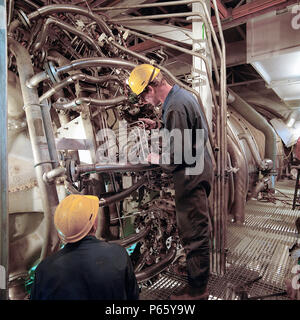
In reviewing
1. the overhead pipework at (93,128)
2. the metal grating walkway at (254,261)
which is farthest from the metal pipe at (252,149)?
the overhead pipework at (93,128)

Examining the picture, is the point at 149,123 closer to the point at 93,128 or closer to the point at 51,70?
the point at 93,128

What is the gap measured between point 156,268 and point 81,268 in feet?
4.24

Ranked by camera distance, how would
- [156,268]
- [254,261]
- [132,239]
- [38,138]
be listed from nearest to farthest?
[38,138] < [156,268] < [254,261] < [132,239]

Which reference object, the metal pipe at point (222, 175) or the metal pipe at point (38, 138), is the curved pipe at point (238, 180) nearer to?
the metal pipe at point (222, 175)

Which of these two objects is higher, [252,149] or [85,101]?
[85,101]

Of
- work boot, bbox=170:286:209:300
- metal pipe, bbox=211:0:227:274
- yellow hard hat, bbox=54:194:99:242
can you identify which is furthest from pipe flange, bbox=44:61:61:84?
work boot, bbox=170:286:209:300

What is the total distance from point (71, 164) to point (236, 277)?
192 cm

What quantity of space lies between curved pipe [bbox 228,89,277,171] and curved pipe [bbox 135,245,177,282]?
3729 millimetres

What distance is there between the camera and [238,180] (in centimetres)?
354

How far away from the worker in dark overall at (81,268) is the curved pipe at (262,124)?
481cm

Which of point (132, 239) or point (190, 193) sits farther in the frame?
point (132, 239)

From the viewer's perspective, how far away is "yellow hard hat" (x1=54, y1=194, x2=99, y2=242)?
1.20 metres

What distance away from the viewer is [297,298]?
65.7 inches

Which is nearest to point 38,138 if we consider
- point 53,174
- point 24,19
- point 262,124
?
point 53,174
